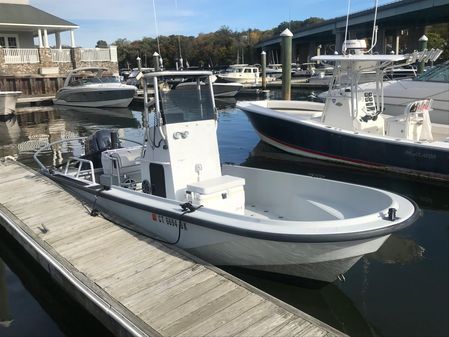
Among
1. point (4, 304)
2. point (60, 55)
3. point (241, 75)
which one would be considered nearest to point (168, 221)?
point (4, 304)

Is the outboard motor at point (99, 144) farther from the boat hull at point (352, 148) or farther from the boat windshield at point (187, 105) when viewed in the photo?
the boat hull at point (352, 148)

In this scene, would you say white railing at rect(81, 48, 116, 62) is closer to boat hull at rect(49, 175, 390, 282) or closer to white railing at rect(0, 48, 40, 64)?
white railing at rect(0, 48, 40, 64)

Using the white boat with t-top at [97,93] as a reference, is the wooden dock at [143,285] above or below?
below

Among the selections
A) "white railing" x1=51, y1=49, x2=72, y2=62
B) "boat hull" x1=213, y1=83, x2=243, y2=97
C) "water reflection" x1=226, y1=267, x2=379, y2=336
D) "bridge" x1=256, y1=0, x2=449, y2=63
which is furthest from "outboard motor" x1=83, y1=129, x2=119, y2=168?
"white railing" x1=51, y1=49, x2=72, y2=62

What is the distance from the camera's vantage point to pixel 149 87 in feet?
19.2

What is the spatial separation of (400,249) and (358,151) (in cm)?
422

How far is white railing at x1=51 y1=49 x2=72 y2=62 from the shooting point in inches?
1243

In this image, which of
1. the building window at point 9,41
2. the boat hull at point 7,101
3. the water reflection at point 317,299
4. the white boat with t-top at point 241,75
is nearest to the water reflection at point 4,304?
the water reflection at point 317,299

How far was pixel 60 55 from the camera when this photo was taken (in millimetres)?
31922

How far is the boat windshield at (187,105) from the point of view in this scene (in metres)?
5.50

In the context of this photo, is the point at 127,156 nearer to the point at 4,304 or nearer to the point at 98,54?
the point at 4,304

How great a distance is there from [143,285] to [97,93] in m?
23.1

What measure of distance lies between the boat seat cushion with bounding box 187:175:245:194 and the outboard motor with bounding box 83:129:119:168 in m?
3.26

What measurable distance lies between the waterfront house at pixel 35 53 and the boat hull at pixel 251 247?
2677 centimetres
